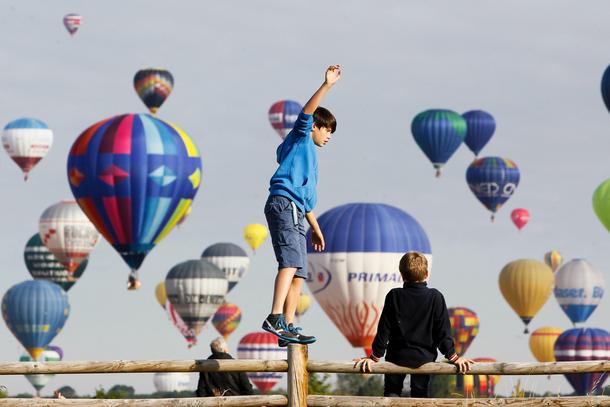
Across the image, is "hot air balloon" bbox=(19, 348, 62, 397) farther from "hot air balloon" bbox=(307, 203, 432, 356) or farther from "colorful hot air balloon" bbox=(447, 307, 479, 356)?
"hot air balloon" bbox=(307, 203, 432, 356)

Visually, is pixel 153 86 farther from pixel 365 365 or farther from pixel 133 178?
pixel 365 365

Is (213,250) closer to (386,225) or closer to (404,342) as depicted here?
(386,225)

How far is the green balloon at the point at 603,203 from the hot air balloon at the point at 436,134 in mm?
8267

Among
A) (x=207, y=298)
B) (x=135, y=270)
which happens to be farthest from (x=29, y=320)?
(x=135, y=270)

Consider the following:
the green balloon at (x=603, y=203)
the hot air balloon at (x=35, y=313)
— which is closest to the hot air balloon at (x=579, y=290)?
the green balloon at (x=603, y=203)

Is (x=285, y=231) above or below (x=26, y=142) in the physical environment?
below

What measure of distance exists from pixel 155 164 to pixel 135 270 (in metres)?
6.16

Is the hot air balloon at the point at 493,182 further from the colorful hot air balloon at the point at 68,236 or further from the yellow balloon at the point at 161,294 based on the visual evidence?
the yellow balloon at the point at 161,294

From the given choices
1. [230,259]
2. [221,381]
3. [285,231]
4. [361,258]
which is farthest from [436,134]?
[285,231]

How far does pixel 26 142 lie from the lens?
8700 cm

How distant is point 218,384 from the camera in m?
14.8

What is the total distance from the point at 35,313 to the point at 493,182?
27376mm

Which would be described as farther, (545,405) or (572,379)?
(572,379)

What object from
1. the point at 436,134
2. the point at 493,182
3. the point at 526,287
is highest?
the point at 436,134
